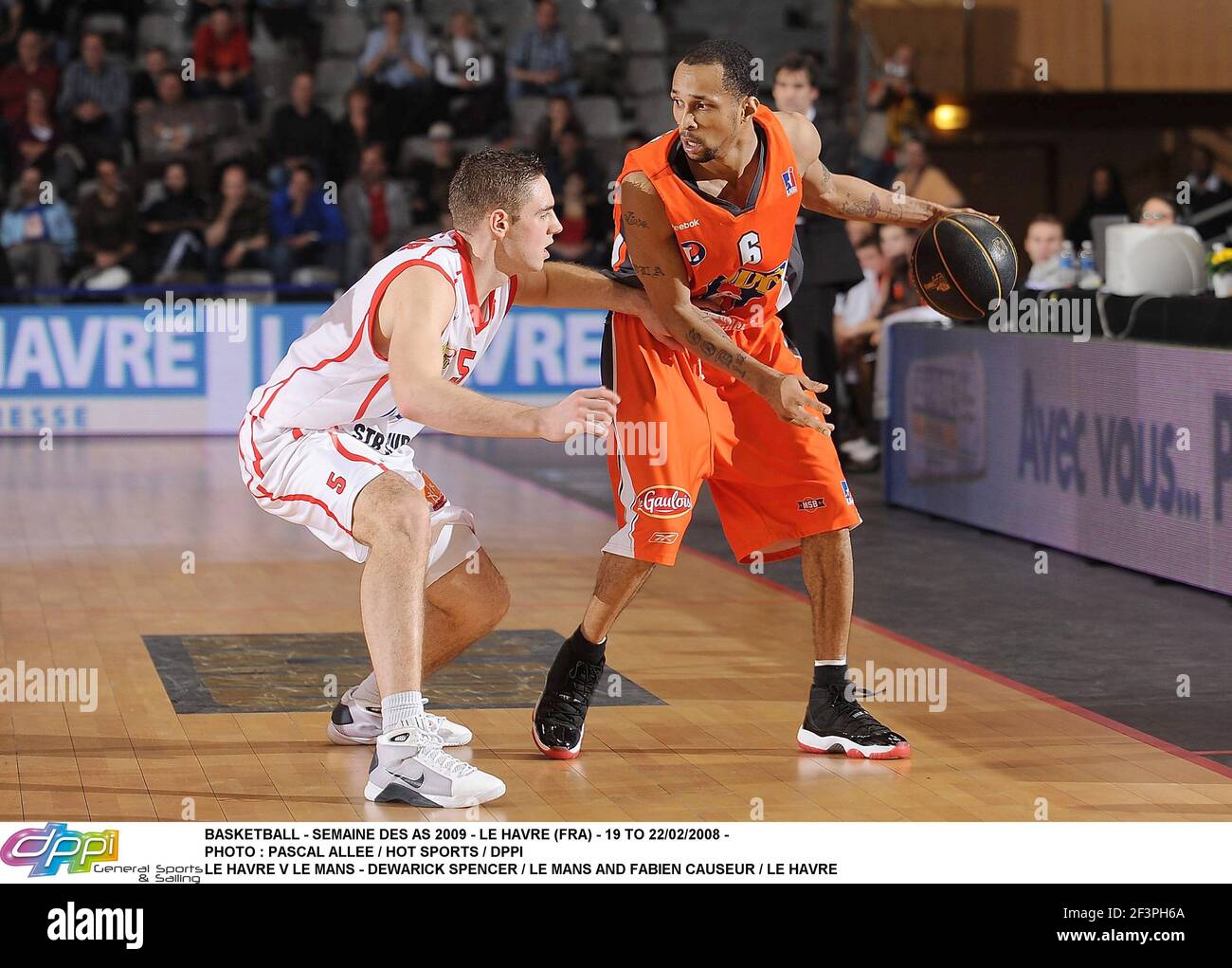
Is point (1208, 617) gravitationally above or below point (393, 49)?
below

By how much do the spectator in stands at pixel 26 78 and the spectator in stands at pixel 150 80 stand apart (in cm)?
73

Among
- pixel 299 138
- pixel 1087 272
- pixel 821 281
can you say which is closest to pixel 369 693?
pixel 821 281

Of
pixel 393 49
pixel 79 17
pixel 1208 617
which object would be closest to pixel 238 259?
pixel 393 49

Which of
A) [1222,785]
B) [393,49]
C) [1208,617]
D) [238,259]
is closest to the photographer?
[1222,785]

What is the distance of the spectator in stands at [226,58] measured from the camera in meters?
17.1

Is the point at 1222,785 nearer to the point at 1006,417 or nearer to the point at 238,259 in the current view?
the point at 1006,417

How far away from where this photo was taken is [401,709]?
472 cm

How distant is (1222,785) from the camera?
4.96 meters

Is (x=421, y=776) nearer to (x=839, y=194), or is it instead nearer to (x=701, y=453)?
(x=701, y=453)

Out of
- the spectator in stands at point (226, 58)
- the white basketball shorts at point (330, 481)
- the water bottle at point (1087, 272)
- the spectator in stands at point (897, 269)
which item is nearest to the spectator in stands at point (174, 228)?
the spectator in stands at point (226, 58)

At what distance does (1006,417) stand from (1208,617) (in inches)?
86.2

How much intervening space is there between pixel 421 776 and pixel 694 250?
5.36 ft

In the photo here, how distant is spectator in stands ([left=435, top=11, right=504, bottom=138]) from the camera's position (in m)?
17.0

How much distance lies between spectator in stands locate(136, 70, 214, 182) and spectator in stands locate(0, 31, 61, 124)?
99 cm
